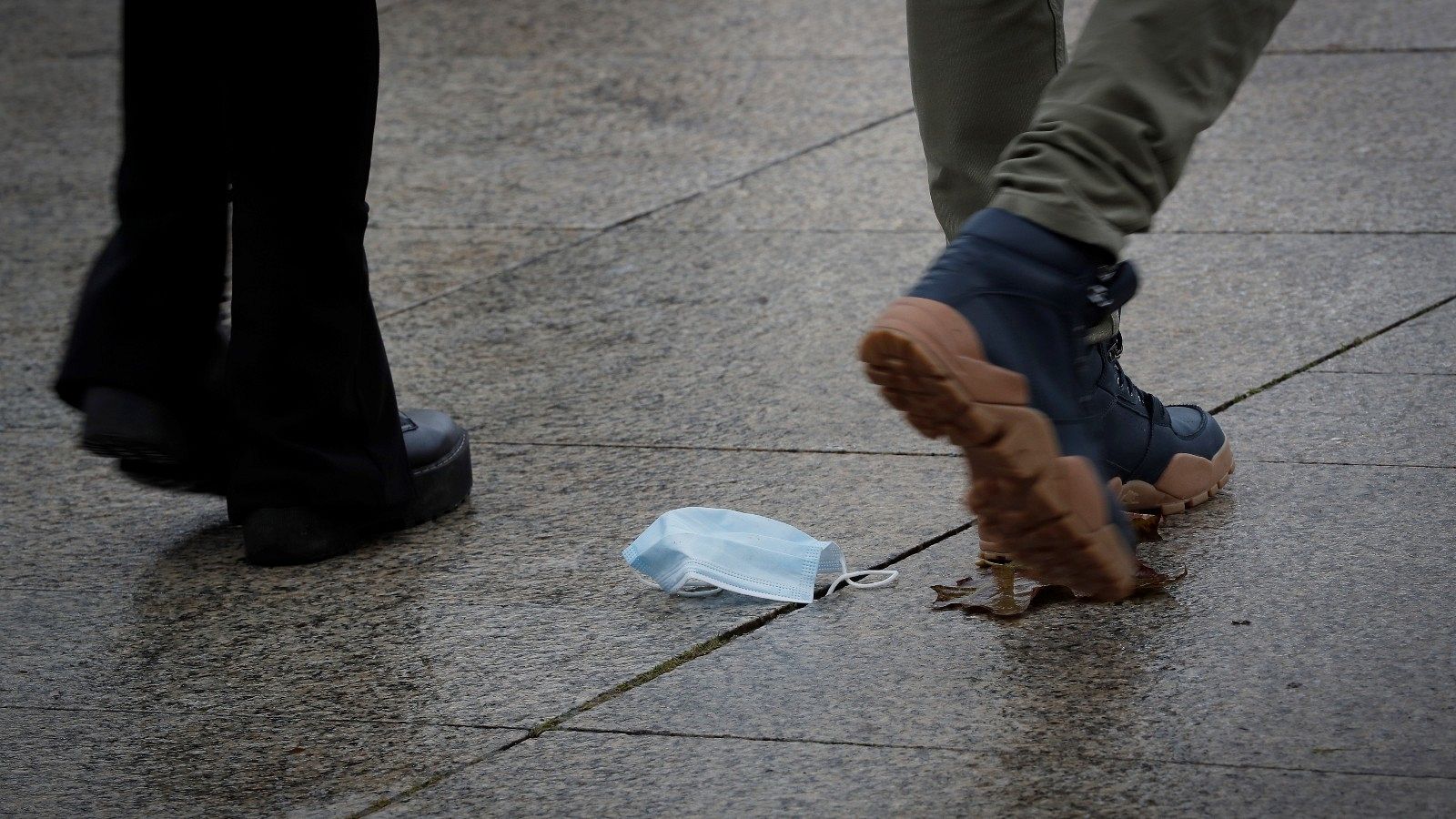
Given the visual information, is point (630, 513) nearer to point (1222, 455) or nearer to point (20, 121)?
point (1222, 455)

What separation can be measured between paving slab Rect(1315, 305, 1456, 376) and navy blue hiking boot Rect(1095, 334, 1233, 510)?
67 cm

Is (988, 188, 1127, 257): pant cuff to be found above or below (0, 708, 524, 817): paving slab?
above

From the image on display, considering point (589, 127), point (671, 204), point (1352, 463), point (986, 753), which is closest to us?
point (986, 753)

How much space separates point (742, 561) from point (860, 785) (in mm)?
658

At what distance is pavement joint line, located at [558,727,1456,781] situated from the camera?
6.70 ft

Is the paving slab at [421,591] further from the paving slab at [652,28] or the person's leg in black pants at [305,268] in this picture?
the paving slab at [652,28]

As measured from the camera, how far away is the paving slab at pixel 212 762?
7.27 feet

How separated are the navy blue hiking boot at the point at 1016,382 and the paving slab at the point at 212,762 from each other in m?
0.75

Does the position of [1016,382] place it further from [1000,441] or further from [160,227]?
[160,227]

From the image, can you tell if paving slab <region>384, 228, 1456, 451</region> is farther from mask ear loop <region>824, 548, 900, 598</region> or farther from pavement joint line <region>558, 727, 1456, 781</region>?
pavement joint line <region>558, 727, 1456, 781</region>

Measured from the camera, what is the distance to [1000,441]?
81.4 inches

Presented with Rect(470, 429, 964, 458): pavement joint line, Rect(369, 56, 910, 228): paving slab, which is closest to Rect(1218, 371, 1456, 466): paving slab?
Rect(470, 429, 964, 458): pavement joint line

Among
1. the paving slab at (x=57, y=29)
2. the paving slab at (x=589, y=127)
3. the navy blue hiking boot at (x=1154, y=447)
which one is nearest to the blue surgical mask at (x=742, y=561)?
the navy blue hiking boot at (x=1154, y=447)

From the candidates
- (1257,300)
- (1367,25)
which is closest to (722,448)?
(1257,300)
